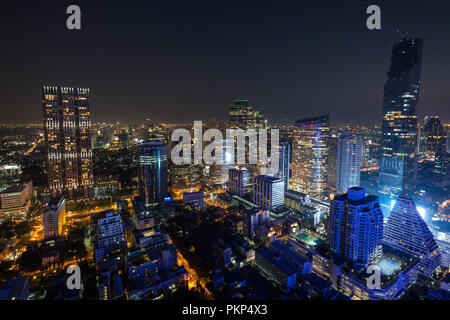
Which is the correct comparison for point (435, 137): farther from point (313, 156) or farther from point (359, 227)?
point (359, 227)

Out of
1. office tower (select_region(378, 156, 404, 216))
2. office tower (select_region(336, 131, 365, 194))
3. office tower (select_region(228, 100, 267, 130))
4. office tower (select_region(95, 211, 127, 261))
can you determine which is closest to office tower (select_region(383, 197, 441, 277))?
office tower (select_region(336, 131, 365, 194))

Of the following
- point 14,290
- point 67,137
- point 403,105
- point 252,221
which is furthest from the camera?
point 403,105

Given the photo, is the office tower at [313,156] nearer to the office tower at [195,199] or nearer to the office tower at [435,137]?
the office tower at [195,199]

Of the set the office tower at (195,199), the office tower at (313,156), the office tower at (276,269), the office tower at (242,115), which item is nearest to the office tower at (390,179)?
the office tower at (313,156)

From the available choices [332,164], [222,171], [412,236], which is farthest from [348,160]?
[222,171]
